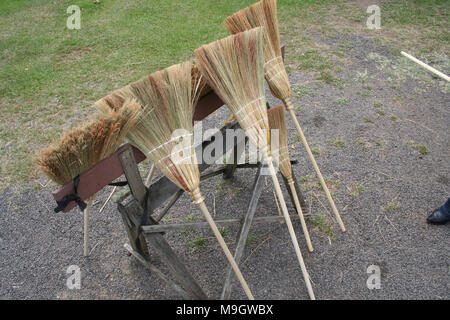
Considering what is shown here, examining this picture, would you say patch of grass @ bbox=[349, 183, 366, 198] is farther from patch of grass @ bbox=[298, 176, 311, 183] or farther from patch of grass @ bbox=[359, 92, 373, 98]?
patch of grass @ bbox=[359, 92, 373, 98]

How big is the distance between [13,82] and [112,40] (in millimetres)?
1724

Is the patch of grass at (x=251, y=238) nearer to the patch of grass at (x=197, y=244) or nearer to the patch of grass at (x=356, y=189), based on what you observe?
the patch of grass at (x=197, y=244)

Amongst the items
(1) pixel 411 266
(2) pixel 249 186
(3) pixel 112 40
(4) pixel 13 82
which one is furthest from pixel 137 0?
(1) pixel 411 266

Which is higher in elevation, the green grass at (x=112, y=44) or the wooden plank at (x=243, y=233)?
the green grass at (x=112, y=44)

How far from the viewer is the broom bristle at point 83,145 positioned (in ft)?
5.12

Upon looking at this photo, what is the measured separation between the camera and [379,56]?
506 centimetres

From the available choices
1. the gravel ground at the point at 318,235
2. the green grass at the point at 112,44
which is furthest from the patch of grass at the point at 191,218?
the green grass at the point at 112,44

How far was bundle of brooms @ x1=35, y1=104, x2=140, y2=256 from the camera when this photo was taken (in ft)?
5.12

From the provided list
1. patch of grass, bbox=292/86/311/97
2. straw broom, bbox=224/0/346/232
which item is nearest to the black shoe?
straw broom, bbox=224/0/346/232

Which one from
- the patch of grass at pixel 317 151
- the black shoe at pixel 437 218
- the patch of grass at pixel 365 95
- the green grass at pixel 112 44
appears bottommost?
the black shoe at pixel 437 218

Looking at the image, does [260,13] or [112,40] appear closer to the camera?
[260,13]

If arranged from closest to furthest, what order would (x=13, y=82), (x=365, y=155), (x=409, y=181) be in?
(x=409, y=181) → (x=365, y=155) → (x=13, y=82)

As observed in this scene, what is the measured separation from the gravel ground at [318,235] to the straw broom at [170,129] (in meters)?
0.91
